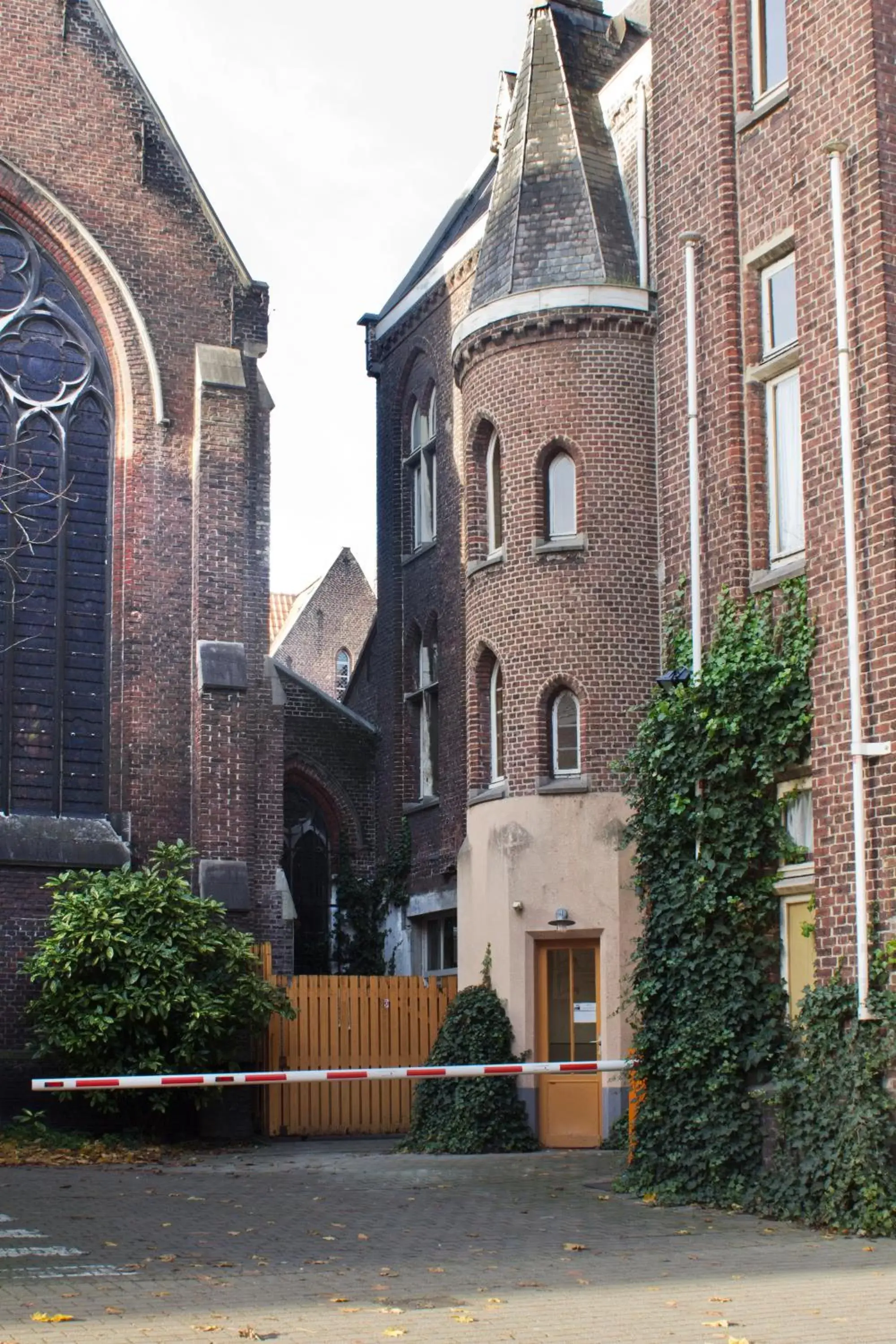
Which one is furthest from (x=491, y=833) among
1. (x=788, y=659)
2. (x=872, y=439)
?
(x=872, y=439)

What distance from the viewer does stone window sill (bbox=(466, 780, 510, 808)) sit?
20.6 meters

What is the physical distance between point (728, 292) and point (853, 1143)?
26.2 ft

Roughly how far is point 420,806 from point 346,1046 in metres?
4.51

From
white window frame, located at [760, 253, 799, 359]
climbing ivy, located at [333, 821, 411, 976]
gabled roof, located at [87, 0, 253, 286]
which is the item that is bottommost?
climbing ivy, located at [333, 821, 411, 976]

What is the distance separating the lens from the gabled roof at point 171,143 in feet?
81.1

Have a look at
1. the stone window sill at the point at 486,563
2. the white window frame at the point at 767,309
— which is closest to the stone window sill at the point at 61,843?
the stone window sill at the point at 486,563

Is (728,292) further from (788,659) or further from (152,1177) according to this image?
(152,1177)

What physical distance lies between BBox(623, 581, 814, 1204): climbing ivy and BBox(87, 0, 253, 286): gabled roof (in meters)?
11.6

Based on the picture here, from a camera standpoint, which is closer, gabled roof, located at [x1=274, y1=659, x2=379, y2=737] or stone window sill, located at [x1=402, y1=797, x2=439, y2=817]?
stone window sill, located at [x1=402, y1=797, x2=439, y2=817]

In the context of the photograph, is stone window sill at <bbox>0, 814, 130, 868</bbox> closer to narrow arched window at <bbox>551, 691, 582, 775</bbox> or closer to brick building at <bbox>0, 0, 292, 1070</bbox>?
brick building at <bbox>0, 0, 292, 1070</bbox>

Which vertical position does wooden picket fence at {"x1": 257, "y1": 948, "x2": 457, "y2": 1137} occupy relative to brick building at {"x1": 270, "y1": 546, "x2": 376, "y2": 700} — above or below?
below

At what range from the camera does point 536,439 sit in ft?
67.9

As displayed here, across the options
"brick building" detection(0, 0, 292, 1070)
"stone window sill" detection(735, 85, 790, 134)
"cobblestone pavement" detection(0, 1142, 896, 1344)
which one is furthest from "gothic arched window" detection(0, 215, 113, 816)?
"stone window sill" detection(735, 85, 790, 134)

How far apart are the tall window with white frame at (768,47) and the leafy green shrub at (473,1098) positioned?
10.1 meters
